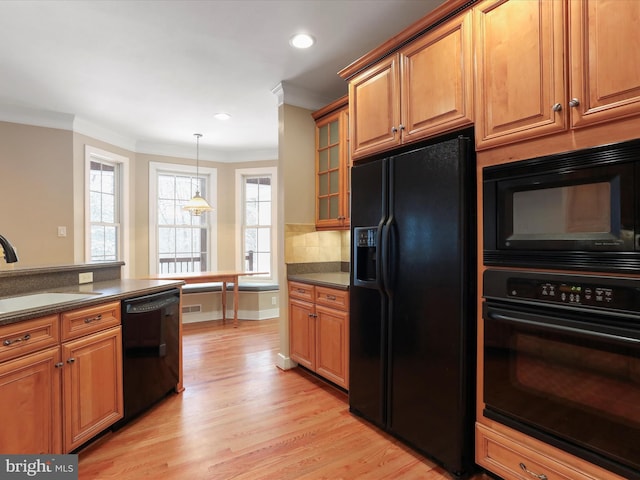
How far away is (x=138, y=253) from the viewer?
16.9 ft

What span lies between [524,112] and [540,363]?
107cm

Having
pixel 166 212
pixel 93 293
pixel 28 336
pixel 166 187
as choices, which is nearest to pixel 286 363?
pixel 93 293

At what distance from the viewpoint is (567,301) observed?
4.43 ft

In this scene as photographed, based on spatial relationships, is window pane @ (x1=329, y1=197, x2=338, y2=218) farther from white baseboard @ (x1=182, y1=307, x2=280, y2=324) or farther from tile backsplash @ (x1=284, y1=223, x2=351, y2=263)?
white baseboard @ (x1=182, y1=307, x2=280, y2=324)

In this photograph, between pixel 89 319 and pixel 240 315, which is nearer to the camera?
pixel 89 319

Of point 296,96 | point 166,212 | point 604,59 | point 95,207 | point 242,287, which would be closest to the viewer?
point 604,59

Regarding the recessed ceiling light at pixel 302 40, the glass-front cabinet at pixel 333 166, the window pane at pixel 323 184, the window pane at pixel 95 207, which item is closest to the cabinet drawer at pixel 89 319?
the glass-front cabinet at pixel 333 166

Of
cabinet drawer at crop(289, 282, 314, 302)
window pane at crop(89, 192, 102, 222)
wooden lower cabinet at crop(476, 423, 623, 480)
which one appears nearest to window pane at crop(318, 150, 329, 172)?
cabinet drawer at crop(289, 282, 314, 302)

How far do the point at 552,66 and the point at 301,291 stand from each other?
2330mm

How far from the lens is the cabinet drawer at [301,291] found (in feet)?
9.73

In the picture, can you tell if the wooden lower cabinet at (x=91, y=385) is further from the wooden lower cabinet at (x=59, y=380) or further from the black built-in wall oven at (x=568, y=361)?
the black built-in wall oven at (x=568, y=361)

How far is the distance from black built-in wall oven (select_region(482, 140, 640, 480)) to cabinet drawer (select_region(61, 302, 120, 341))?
2110mm

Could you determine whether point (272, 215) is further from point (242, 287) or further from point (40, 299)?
point (40, 299)

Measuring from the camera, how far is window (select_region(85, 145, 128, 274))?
444 cm
